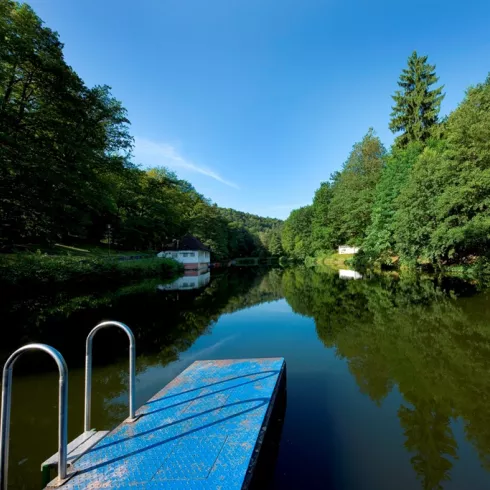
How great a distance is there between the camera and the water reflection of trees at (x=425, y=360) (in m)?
3.52

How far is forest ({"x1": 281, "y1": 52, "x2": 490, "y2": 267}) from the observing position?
21141mm

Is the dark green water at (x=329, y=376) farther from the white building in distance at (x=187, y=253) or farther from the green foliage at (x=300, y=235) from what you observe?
the green foliage at (x=300, y=235)

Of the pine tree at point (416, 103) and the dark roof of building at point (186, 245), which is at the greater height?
the pine tree at point (416, 103)

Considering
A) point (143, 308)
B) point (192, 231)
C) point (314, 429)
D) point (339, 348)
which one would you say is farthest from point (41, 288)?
point (192, 231)

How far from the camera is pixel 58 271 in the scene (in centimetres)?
1539

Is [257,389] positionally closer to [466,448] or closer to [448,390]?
[466,448]

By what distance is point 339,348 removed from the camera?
7.02 m

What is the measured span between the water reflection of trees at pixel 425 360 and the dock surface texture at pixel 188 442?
1.76 metres

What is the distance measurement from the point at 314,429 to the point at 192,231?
44928mm

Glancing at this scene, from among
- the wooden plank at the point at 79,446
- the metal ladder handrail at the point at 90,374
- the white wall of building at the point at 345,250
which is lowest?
the wooden plank at the point at 79,446

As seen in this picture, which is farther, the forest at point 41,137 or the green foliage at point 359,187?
the green foliage at point 359,187

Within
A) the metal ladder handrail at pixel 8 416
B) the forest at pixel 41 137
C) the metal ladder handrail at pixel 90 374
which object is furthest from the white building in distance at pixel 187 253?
the metal ladder handrail at pixel 8 416

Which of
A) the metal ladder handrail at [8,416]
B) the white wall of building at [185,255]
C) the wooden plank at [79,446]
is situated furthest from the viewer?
the white wall of building at [185,255]

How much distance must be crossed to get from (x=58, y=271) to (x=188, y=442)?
15.5 meters
